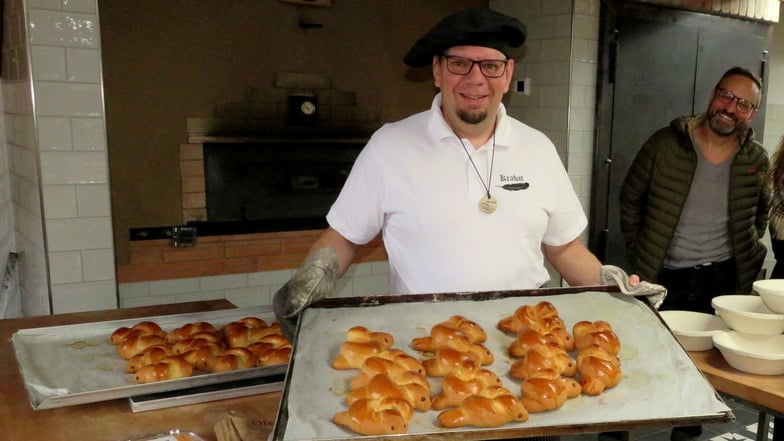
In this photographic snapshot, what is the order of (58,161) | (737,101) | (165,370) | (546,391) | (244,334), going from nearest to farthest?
(546,391), (165,370), (244,334), (58,161), (737,101)

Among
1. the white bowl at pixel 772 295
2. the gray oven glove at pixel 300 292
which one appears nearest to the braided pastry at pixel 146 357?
the gray oven glove at pixel 300 292

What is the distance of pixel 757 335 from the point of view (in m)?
1.79

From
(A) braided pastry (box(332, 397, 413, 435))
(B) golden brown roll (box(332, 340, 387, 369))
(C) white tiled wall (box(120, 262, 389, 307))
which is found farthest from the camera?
(C) white tiled wall (box(120, 262, 389, 307))

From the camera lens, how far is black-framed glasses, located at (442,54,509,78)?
1770 millimetres

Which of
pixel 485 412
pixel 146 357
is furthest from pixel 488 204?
pixel 146 357

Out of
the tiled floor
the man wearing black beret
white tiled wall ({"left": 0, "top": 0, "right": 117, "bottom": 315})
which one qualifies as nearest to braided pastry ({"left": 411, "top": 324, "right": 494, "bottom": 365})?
the man wearing black beret

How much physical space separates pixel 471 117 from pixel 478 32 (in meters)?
0.24

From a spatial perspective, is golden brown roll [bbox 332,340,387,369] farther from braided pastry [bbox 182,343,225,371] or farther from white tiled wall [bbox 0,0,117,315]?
white tiled wall [bbox 0,0,117,315]

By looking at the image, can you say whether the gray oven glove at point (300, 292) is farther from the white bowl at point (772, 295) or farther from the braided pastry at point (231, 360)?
the white bowl at point (772, 295)

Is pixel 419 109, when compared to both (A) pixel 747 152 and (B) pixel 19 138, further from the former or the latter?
(B) pixel 19 138

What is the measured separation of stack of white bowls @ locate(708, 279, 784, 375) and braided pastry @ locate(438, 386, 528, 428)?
32.1 inches

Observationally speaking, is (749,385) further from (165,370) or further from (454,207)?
(165,370)

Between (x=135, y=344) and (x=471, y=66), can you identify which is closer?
(x=135, y=344)

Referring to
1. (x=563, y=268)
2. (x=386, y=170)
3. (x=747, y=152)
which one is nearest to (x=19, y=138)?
(x=386, y=170)
